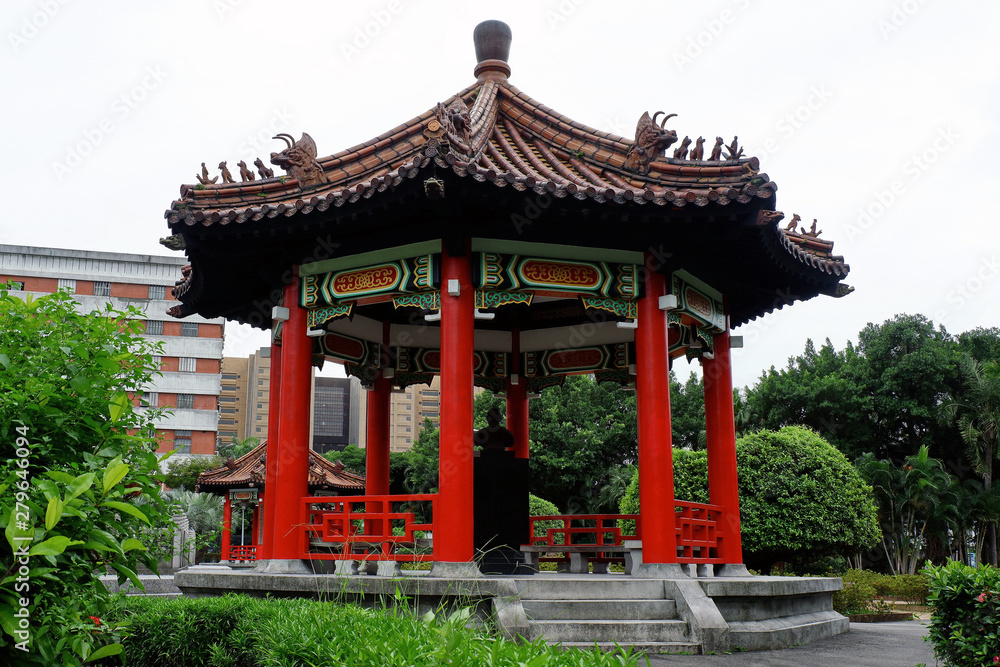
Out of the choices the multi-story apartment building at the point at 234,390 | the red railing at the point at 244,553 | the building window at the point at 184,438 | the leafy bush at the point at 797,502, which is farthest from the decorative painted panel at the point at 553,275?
the multi-story apartment building at the point at 234,390

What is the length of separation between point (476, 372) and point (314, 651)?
10802 millimetres

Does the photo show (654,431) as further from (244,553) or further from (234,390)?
(234,390)

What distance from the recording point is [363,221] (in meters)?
10.2

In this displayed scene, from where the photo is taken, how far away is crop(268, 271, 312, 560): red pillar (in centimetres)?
1055

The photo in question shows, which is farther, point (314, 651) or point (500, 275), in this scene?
point (500, 275)

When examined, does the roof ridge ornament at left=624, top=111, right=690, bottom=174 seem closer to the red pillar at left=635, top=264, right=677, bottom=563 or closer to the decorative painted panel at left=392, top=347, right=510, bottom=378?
the red pillar at left=635, top=264, right=677, bottom=563

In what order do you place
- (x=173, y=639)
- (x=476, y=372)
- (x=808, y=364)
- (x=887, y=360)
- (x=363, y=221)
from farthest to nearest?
(x=808, y=364)
(x=887, y=360)
(x=476, y=372)
(x=363, y=221)
(x=173, y=639)

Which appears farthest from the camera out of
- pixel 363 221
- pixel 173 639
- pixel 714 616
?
pixel 363 221

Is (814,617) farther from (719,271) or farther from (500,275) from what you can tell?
(500,275)

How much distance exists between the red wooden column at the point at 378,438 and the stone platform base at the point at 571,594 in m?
4.35

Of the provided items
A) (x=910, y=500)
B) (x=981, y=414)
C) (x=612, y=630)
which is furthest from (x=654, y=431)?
(x=981, y=414)

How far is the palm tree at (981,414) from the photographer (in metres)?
41.5

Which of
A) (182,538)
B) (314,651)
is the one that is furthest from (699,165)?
(182,538)

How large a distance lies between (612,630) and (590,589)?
68 centimetres
